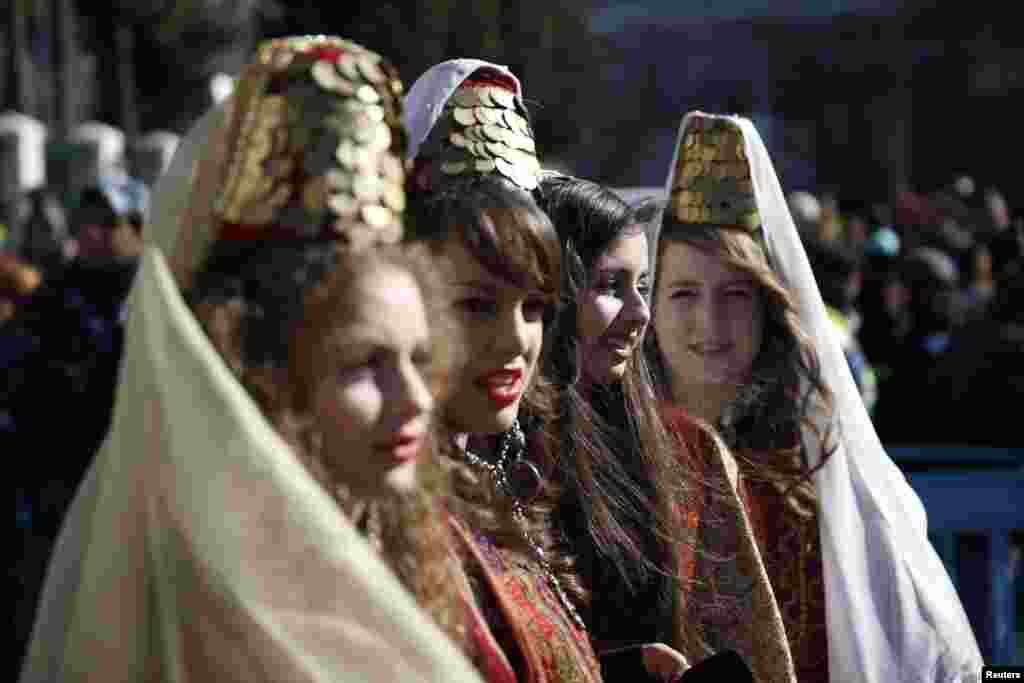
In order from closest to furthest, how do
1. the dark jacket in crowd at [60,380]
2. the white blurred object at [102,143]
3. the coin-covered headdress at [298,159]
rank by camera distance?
the coin-covered headdress at [298,159] → the dark jacket in crowd at [60,380] → the white blurred object at [102,143]

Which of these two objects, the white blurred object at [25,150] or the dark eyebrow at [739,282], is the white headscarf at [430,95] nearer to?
the dark eyebrow at [739,282]

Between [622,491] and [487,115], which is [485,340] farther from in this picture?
[622,491]

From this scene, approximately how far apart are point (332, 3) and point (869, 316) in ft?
36.6

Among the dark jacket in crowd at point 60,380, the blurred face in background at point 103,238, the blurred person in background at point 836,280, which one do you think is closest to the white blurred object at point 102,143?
the blurred person in background at point 836,280

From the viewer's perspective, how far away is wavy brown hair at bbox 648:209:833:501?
4117 millimetres

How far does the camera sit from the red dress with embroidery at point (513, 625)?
2.66 m

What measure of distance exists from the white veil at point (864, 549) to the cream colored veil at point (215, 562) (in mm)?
2047

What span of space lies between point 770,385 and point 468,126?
51.3 inches

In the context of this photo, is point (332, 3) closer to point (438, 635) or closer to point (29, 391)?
point (29, 391)

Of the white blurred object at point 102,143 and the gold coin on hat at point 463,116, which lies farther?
the white blurred object at point 102,143

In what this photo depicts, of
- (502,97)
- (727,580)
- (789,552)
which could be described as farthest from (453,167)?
(789,552)

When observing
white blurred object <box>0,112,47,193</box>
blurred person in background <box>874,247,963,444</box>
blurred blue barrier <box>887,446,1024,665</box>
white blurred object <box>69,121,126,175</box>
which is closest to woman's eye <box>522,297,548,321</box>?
blurred blue barrier <box>887,446,1024,665</box>

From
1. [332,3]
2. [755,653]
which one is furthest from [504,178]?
[332,3]

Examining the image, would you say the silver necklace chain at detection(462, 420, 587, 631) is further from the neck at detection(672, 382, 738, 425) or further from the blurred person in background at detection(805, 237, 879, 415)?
the blurred person in background at detection(805, 237, 879, 415)
